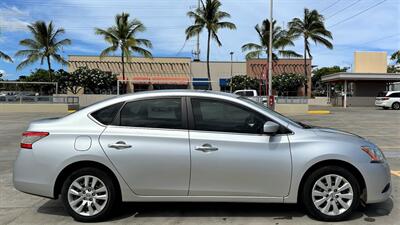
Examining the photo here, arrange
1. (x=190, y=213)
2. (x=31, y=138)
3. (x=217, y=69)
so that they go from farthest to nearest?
(x=217, y=69), (x=190, y=213), (x=31, y=138)

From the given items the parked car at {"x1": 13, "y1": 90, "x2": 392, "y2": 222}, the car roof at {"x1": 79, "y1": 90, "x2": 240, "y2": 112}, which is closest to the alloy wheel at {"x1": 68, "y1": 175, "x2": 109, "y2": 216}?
the parked car at {"x1": 13, "y1": 90, "x2": 392, "y2": 222}

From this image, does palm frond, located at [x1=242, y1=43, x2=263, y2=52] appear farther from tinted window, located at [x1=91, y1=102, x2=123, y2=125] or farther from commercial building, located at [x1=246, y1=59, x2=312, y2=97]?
tinted window, located at [x1=91, y1=102, x2=123, y2=125]

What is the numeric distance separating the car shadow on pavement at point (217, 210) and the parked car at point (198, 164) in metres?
0.34

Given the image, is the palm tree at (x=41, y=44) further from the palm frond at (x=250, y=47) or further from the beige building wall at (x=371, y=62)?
the beige building wall at (x=371, y=62)

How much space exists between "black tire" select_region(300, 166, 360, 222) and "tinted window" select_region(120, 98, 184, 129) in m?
1.75

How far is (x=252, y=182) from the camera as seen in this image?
4.83 m

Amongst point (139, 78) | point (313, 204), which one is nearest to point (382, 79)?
point (139, 78)

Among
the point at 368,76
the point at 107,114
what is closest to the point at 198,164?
the point at 107,114

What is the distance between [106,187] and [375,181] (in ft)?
11.1

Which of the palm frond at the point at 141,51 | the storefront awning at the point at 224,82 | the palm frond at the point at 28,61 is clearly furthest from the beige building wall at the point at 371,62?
the palm frond at the point at 28,61

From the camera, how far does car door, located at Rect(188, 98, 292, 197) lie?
189 inches

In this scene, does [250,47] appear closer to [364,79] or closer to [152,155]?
[364,79]

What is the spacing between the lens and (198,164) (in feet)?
15.8

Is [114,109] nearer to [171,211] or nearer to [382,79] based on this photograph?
[171,211]
